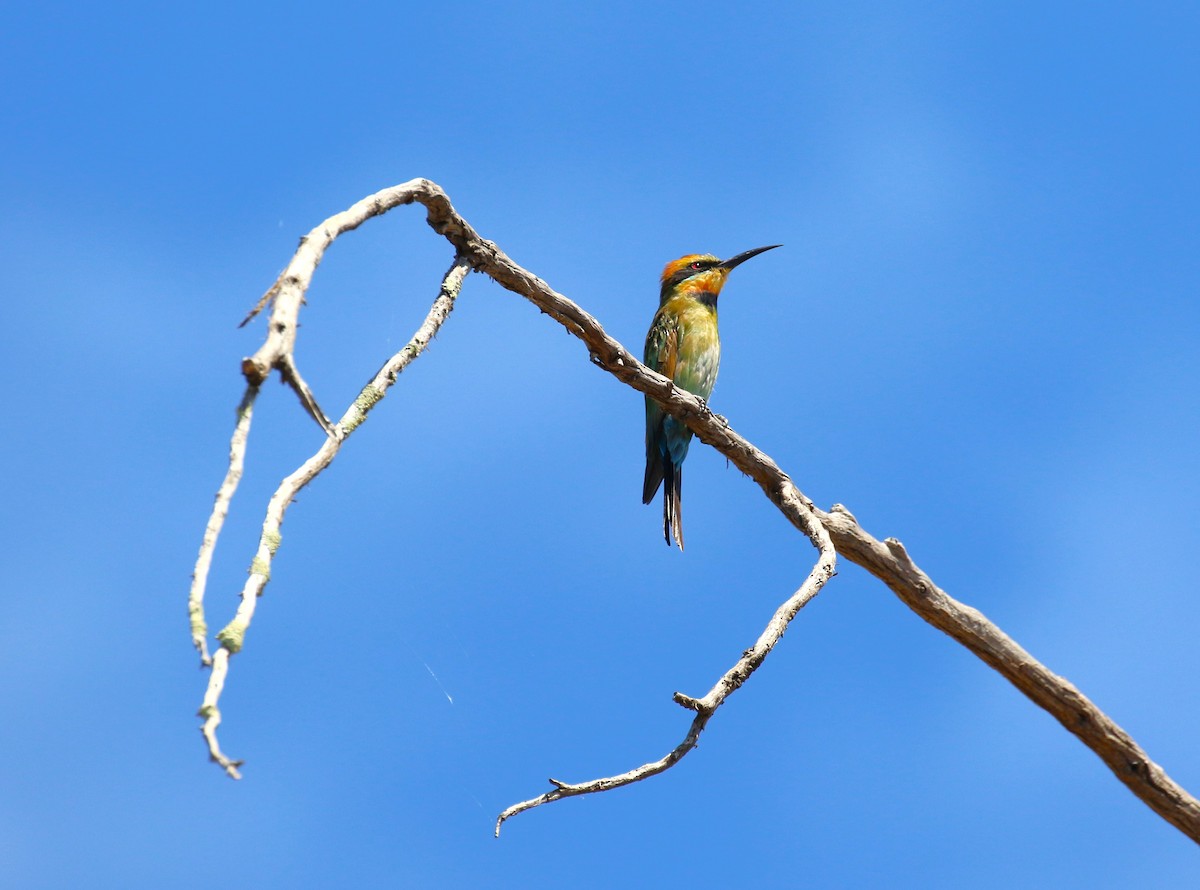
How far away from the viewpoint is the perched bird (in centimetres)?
576

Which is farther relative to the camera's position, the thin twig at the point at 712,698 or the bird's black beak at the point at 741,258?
the bird's black beak at the point at 741,258

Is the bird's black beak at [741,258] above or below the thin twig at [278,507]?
above

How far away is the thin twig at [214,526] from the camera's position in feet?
5.33

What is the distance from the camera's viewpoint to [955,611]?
12.5 feet

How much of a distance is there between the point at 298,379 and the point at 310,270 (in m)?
0.27

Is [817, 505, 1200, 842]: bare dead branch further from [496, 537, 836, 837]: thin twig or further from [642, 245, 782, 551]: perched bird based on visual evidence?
[642, 245, 782, 551]: perched bird

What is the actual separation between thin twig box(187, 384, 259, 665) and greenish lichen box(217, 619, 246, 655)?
0.06 m

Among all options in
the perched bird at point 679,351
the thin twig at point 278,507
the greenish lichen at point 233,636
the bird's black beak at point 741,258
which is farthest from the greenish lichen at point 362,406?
the bird's black beak at point 741,258

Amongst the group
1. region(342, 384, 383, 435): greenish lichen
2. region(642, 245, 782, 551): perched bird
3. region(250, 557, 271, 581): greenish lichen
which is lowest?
region(250, 557, 271, 581): greenish lichen

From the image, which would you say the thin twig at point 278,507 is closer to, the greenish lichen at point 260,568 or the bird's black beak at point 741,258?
the greenish lichen at point 260,568

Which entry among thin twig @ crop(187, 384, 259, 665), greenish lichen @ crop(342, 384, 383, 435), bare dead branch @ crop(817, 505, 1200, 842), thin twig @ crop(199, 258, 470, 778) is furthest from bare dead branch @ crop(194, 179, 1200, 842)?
thin twig @ crop(187, 384, 259, 665)

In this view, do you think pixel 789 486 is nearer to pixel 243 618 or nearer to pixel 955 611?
pixel 955 611

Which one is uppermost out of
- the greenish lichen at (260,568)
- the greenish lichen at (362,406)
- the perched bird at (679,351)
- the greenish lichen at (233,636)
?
the perched bird at (679,351)

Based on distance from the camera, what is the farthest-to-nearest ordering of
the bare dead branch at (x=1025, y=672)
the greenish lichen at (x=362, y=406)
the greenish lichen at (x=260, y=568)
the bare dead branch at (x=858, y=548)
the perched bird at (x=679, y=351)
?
the perched bird at (x=679, y=351) < the bare dead branch at (x=1025, y=672) < the bare dead branch at (x=858, y=548) < the greenish lichen at (x=362, y=406) < the greenish lichen at (x=260, y=568)
